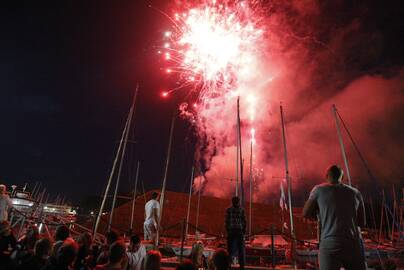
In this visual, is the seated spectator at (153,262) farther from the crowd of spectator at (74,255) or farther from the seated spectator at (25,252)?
the seated spectator at (25,252)

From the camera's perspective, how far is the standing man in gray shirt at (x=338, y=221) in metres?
3.20

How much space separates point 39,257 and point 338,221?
4709mm

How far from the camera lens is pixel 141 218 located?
36125 millimetres

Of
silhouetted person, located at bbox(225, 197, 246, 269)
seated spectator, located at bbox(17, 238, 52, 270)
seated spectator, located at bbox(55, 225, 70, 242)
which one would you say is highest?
A: silhouetted person, located at bbox(225, 197, 246, 269)

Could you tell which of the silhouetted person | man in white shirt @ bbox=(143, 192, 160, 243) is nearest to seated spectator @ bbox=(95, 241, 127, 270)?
the silhouetted person

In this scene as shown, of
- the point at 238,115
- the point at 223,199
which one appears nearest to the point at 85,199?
the point at 223,199

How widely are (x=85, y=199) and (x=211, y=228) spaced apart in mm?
60322

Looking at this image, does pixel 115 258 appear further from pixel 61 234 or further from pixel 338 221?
pixel 338 221

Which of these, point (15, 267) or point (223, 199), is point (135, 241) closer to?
point (15, 267)

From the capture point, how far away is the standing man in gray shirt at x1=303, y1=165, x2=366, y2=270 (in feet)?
Answer: 10.5

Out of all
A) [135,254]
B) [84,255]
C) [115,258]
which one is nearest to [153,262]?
[115,258]

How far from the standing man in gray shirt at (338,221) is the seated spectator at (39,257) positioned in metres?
4.31

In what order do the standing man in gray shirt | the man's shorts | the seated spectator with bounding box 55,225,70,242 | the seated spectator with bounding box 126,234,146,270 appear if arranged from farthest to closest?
the man's shorts, the seated spectator with bounding box 126,234,146,270, the seated spectator with bounding box 55,225,70,242, the standing man in gray shirt

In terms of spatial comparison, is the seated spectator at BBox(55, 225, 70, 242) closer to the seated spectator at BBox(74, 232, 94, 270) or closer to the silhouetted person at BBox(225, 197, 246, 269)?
the seated spectator at BBox(74, 232, 94, 270)
